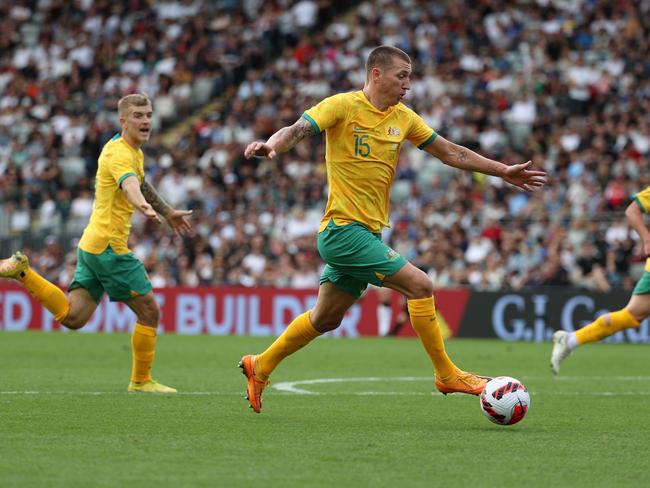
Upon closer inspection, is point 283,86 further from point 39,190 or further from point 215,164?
point 39,190

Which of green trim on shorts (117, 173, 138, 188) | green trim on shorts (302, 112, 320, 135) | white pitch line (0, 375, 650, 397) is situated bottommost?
white pitch line (0, 375, 650, 397)

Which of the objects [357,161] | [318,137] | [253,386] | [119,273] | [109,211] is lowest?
[253,386]

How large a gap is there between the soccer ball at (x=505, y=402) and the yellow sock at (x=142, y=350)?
3.47m

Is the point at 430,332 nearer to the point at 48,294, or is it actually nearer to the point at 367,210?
the point at 367,210

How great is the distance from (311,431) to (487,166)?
2459mm

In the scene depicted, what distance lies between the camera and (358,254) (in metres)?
8.73

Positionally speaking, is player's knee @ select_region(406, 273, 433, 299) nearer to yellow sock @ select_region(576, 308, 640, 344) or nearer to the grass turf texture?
the grass turf texture

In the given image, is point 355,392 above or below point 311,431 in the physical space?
above

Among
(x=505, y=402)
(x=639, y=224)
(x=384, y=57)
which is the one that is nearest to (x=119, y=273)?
(x=384, y=57)

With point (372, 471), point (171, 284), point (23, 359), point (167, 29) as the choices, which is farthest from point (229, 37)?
point (372, 471)

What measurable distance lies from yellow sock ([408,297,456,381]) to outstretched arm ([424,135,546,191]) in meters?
1.10

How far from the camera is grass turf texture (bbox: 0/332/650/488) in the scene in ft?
20.6

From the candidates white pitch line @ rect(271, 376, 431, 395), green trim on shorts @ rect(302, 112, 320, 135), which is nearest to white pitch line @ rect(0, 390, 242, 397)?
white pitch line @ rect(271, 376, 431, 395)

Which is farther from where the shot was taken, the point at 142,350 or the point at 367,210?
the point at 142,350
